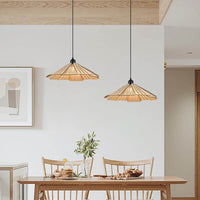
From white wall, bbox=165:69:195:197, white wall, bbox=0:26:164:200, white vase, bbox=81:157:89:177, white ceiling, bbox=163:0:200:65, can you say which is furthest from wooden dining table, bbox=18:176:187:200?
white wall, bbox=165:69:195:197

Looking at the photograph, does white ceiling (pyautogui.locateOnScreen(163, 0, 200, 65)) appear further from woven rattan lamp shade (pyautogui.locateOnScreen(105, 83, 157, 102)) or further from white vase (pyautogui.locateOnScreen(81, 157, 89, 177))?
white vase (pyautogui.locateOnScreen(81, 157, 89, 177))

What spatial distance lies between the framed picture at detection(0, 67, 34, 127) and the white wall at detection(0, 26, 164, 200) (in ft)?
0.27

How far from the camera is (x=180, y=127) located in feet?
24.8

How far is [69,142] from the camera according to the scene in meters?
4.61

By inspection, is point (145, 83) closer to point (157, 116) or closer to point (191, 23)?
point (157, 116)

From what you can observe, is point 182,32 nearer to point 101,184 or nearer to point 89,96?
point 89,96

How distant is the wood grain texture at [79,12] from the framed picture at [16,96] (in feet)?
1.98

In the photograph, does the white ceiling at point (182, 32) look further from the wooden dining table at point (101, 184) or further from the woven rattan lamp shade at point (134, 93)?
the wooden dining table at point (101, 184)

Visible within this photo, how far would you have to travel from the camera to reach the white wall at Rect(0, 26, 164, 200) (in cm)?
459

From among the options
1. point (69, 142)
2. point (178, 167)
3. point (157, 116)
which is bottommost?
point (178, 167)

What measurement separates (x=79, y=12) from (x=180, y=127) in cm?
375

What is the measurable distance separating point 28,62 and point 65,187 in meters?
1.86

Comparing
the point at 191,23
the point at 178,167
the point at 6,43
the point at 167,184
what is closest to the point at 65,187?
the point at 167,184

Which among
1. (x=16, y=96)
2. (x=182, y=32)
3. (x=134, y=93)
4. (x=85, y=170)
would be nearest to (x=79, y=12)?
(x=16, y=96)
